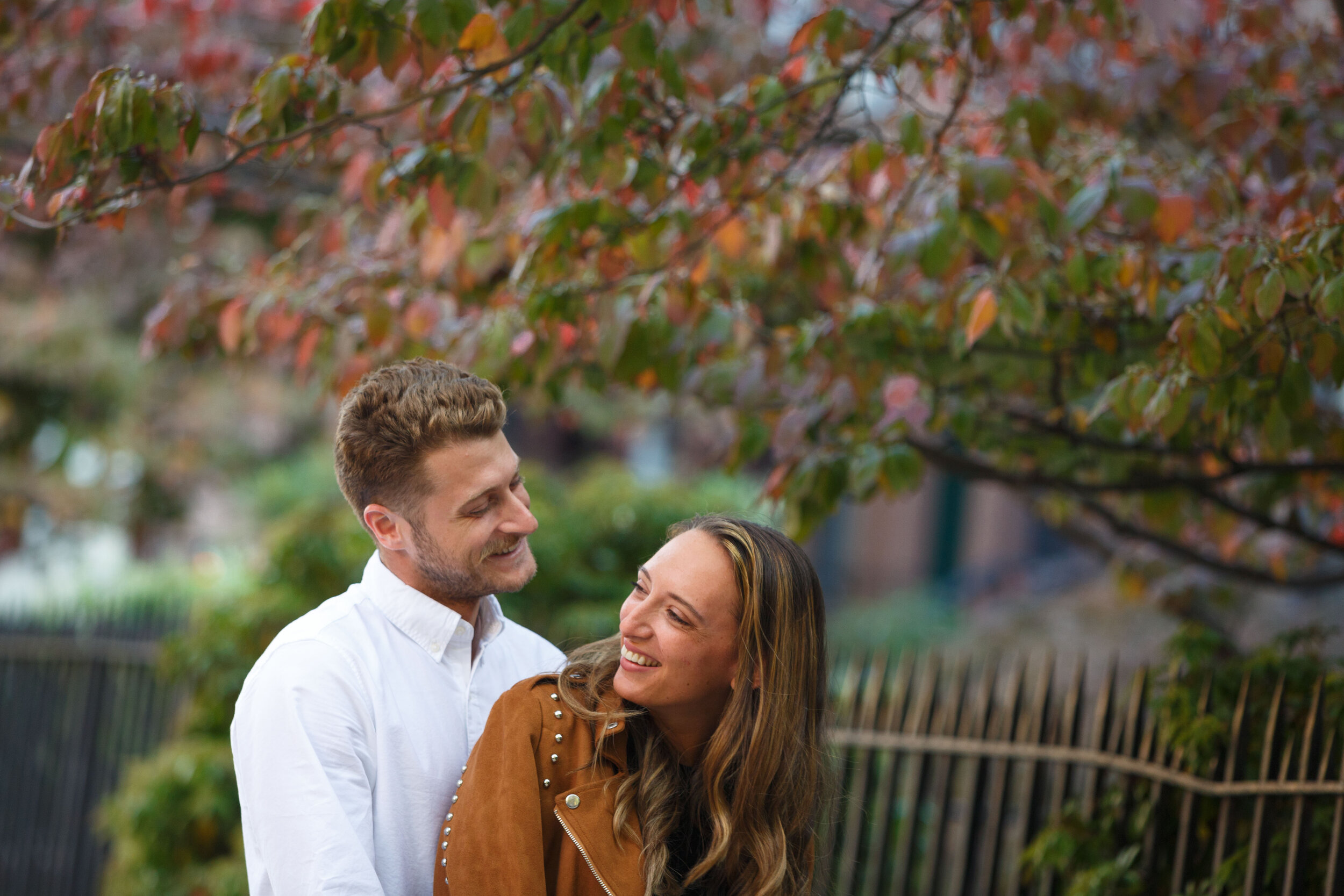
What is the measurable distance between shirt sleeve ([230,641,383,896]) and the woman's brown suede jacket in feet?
0.60

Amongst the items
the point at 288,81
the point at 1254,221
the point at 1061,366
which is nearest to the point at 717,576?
the point at 288,81

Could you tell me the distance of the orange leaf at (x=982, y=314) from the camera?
3.12 metres

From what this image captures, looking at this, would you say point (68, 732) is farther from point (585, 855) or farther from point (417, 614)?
point (585, 855)

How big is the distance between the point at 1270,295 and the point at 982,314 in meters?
0.69

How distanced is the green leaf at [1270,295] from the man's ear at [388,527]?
6.49 feet

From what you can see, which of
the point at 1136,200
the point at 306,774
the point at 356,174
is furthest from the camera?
the point at 356,174

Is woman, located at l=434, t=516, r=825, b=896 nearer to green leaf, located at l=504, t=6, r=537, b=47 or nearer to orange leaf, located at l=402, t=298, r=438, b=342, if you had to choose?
green leaf, located at l=504, t=6, r=537, b=47

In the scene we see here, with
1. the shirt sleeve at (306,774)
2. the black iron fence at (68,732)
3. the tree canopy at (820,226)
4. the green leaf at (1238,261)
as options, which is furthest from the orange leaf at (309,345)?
the black iron fence at (68,732)

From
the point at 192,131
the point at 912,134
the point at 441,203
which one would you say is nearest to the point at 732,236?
the point at 912,134

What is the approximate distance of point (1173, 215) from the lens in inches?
132

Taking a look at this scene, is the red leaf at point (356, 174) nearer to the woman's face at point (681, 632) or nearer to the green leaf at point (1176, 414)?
the woman's face at point (681, 632)

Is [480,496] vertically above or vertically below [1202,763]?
above

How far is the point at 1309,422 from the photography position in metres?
3.69

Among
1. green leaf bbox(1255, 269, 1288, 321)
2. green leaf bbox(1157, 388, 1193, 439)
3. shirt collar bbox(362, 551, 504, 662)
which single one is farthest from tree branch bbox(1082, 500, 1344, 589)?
shirt collar bbox(362, 551, 504, 662)
